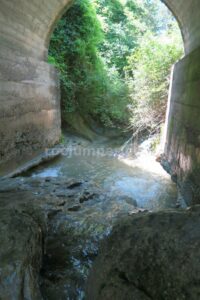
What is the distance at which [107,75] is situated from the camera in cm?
1179

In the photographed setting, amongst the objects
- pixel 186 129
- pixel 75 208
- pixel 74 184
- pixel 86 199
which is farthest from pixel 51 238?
pixel 186 129

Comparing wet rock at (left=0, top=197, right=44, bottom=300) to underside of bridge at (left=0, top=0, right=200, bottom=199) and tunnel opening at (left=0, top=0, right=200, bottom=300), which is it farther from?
underside of bridge at (left=0, top=0, right=200, bottom=199)

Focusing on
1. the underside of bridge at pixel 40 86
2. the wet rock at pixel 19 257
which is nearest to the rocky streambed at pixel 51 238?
the wet rock at pixel 19 257

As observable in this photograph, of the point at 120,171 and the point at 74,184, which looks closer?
the point at 74,184

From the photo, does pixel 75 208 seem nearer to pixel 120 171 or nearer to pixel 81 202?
pixel 81 202

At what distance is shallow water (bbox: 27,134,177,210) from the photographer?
5.03 metres

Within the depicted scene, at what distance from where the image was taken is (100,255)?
1.94m

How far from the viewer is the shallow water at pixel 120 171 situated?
198 inches

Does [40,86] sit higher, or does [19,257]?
[40,86]

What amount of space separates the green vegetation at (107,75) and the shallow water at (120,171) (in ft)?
5.46

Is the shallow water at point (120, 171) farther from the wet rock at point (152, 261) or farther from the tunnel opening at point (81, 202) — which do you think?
the wet rock at point (152, 261)

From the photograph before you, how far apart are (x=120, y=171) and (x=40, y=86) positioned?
325 centimetres

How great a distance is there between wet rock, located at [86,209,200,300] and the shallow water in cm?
225

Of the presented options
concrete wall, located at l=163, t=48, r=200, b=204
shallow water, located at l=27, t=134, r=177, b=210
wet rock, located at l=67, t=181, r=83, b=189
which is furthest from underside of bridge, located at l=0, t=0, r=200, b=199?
wet rock, located at l=67, t=181, r=83, b=189
